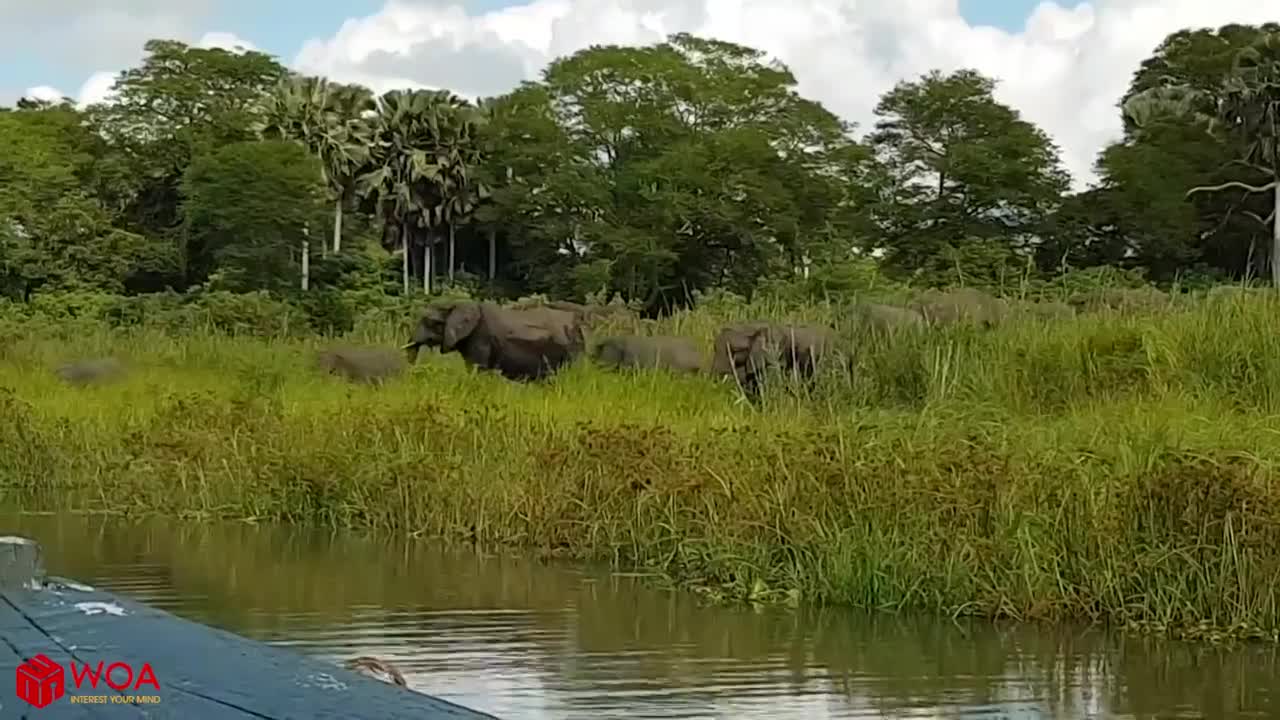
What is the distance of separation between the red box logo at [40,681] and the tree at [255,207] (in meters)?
38.2

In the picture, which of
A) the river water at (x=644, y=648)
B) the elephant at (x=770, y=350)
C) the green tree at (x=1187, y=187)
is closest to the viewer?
the river water at (x=644, y=648)

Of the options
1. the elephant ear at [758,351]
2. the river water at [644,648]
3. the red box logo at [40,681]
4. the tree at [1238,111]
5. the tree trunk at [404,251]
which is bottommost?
the river water at [644,648]

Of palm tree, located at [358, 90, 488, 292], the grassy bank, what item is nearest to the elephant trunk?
the grassy bank

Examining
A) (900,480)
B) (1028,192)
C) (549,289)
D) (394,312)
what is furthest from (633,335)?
(549,289)

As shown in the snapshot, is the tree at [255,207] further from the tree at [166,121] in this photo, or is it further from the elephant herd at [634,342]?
the elephant herd at [634,342]

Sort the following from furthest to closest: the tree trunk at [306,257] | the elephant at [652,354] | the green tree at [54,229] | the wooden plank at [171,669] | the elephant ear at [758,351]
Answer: the tree trunk at [306,257] → the green tree at [54,229] → the elephant at [652,354] → the elephant ear at [758,351] → the wooden plank at [171,669]

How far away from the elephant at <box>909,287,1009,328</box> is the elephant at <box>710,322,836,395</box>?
1.06 m

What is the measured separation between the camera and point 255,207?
132ft

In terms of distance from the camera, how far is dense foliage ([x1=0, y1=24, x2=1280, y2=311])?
1416 inches

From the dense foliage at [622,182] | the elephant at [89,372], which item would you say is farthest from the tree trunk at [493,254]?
the elephant at [89,372]

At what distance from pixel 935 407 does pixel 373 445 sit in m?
3.36

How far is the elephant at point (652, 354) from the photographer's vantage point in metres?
14.7

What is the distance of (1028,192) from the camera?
37.8 m

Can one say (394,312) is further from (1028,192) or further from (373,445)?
(373,445)
